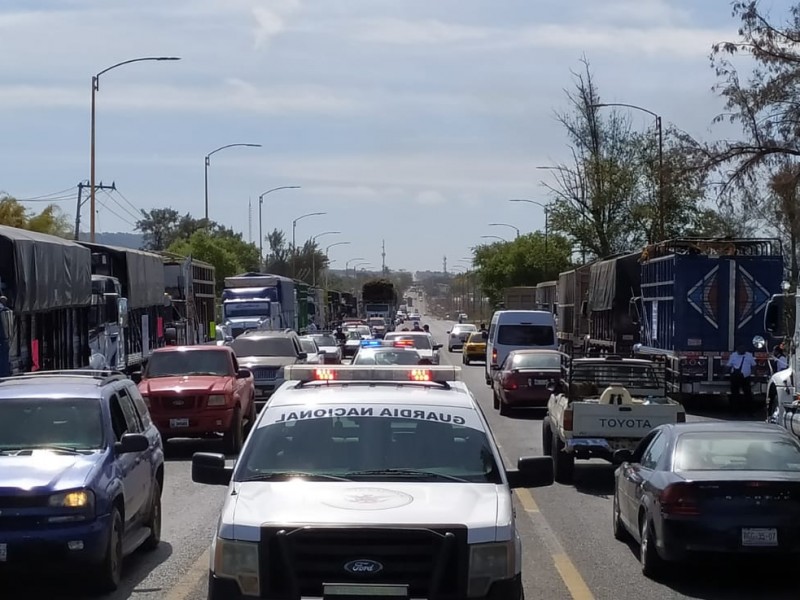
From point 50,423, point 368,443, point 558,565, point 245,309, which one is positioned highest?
point 245,309

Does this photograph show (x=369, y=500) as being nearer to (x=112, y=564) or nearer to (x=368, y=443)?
(x=368, y=443)

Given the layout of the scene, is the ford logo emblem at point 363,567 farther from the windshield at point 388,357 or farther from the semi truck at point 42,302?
the windshield at point 388,357

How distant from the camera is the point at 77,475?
9641 mm

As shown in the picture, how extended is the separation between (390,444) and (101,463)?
Answer: 10.2 feet

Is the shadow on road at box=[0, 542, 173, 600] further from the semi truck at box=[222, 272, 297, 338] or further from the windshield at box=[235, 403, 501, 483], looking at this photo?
the semi truck at box=[222, 272, 297, 338]

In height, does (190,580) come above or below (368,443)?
below

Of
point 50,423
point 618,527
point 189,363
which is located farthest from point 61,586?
point 189,363

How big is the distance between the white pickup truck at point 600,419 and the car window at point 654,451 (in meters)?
3.84

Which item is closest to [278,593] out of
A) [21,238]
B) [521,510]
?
[521,510]

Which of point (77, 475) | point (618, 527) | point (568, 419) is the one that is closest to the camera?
point (77, 475)

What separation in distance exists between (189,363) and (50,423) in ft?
36.6

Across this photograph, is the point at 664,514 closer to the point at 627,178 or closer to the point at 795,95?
the point at 795,95

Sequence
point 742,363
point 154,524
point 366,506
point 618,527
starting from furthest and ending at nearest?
point 742,363 → point 618,527 → point 154,524 → point 366,506

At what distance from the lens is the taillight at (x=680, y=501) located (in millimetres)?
10055
